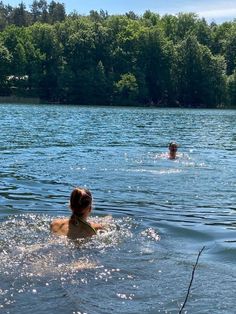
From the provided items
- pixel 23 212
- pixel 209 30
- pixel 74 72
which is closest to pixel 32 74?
pixel 74 72

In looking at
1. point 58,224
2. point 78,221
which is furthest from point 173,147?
point 78,221

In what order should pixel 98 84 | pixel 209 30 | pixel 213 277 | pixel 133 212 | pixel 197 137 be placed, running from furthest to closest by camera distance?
pixel 209 30, pixel 98 84, pixel 197 137, pixel 133 212, pixel 213 277

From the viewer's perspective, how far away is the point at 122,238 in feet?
32.8

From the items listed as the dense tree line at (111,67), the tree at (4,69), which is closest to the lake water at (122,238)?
the dense tree line at (111,67)

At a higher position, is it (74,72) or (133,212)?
(74,72)

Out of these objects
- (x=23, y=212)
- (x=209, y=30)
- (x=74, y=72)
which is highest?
(x=209, y=30)

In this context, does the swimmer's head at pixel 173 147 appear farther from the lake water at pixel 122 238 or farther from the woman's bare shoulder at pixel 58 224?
the woman's bare shoulder at pixel 58 224

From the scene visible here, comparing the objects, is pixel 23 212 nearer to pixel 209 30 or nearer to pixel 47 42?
pixel 47 42

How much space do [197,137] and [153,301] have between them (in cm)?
3042

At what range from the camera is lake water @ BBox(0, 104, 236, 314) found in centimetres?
705

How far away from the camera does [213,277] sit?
8.03 metres

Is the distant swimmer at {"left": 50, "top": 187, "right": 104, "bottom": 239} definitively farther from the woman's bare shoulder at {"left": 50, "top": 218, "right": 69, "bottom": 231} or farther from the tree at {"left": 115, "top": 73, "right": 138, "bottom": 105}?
the tree at {"left": 115, "top": 73, "right": 138, "bottom": 105}

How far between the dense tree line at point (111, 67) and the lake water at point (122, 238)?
301 ft

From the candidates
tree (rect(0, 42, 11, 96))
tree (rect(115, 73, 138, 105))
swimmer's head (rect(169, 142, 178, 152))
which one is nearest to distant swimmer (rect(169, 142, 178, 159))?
swimmer's head (rect(169, 142, 178, 152))
